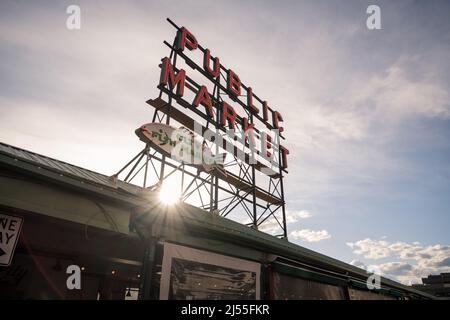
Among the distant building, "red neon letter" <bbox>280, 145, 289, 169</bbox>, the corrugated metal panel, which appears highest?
"red neon letter" <bbox>280, 145, 289, 169</bbox>

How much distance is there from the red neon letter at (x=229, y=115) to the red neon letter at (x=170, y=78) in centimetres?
380

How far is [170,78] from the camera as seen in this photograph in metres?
15.7

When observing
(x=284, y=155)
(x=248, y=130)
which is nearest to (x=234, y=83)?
(x=248, y=130)

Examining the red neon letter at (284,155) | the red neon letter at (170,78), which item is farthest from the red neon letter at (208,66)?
the red neon letter at (284,155)

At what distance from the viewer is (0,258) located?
4695mm

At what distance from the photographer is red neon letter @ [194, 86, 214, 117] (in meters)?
17.2

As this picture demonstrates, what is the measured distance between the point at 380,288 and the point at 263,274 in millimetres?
8862

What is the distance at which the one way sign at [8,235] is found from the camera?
15.6 ft

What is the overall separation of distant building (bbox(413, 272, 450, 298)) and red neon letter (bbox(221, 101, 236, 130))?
198ft

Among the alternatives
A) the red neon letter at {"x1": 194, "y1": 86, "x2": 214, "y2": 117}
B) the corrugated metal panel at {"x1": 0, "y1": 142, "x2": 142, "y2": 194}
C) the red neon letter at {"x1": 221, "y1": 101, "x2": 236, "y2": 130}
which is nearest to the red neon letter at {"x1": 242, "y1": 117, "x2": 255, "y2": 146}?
the red neon letter at {"x1": 221, "y1": 101, "x2": 236, "y2": 130}

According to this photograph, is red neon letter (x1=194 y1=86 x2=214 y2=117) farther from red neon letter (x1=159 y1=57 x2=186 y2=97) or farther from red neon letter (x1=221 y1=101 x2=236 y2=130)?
red neon letter (x1=159 y1=57 x2=186 y2=97)

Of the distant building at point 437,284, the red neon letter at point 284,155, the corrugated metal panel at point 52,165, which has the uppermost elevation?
the red neon letter at point 284,155

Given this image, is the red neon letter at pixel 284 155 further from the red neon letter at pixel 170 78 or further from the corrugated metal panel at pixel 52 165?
the corrugated metal panel at pixel 52 165

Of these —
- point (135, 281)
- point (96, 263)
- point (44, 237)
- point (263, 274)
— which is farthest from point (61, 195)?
point (135, 281)
